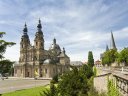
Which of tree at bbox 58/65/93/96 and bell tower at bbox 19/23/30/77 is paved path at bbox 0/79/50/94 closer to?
tree at bbox 58/65/93/96

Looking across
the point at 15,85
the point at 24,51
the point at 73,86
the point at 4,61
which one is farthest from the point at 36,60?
the point at 4,61

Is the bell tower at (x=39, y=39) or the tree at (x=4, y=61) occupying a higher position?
the bell tower at (x=39, y=39)

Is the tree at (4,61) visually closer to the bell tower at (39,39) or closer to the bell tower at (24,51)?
the bell tower at (39,39)

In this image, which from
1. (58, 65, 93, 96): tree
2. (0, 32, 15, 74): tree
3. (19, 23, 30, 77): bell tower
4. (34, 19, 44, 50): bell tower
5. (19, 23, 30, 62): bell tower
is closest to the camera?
(0, 32, 15, 74): tree

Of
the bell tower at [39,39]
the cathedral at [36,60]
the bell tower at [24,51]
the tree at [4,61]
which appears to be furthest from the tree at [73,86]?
the bell tower at [24,51]

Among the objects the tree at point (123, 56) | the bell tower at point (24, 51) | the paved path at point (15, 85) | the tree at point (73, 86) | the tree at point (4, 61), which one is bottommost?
the paved path at point (15, 85)

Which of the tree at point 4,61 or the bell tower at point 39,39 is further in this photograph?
the bell tower at point 39,39

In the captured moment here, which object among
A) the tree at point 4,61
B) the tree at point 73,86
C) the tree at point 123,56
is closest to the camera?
the tree at point 4,61

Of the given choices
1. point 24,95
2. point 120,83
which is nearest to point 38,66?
point 24,95

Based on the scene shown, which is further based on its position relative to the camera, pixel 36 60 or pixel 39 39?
pixel 36 60

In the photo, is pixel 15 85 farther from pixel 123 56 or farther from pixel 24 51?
pixel 24 51

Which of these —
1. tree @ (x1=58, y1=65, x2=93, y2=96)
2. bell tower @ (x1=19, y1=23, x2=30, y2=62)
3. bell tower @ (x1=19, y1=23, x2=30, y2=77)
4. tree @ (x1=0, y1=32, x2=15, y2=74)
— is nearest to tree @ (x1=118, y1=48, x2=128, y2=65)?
tree @ (x1=58, y1=65, x2=93, y2=96)

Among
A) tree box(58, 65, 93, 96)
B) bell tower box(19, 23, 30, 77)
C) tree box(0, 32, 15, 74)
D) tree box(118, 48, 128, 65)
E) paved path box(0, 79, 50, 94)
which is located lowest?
paved path box(0, 79, 50, 94)

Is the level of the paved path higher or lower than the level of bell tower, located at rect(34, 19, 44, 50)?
lower
